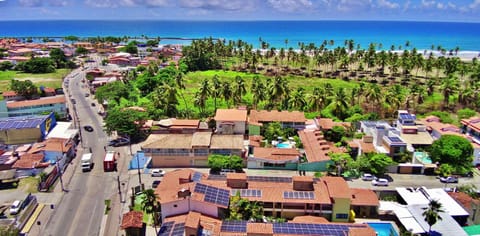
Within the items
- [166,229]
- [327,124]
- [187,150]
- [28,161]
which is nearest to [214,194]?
[166,229]

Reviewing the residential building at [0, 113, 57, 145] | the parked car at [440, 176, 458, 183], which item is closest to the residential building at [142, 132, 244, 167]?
the residential building at [0, 113, 57, 145]

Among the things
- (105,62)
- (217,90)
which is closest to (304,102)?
(217,90)

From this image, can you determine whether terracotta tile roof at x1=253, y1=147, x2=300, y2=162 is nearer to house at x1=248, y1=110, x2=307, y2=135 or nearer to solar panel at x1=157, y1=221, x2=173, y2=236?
house at x1=248, y1=110, x2=307, y2=135

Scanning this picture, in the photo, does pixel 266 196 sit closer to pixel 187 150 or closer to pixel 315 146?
pixel 187 150

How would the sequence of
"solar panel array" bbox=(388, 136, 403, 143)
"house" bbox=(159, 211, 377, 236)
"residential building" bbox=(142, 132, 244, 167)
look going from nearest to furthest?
1. "house" bbox=(159, 211, 377, 236)
2. "residential building" bbox=(142, 132, 244, 167)
3. "solar panel array" bbox=(388, 136, 403, 143)

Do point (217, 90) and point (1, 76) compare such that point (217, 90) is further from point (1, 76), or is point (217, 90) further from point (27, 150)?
point (1, 76)

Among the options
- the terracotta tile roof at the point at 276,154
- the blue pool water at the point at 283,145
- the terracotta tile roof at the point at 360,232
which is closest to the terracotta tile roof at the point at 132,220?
the terracotta tile roof at the point at 276,154
